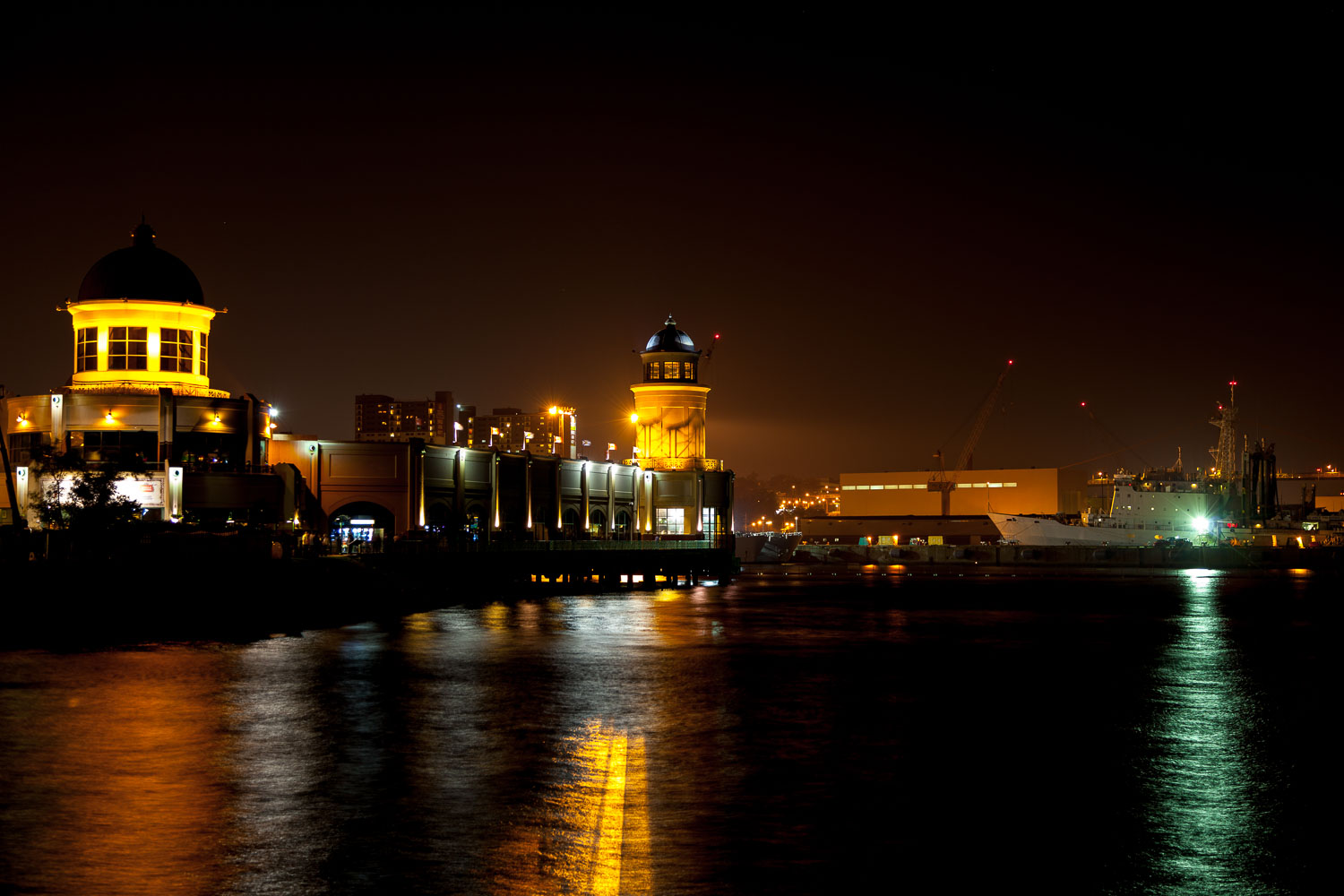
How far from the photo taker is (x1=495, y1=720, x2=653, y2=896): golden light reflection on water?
14.1 metres

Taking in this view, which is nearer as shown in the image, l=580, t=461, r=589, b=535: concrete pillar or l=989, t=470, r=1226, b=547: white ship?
l=580, t=461, r=589, b=535: concrete pillar

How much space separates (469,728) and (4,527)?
142 ft

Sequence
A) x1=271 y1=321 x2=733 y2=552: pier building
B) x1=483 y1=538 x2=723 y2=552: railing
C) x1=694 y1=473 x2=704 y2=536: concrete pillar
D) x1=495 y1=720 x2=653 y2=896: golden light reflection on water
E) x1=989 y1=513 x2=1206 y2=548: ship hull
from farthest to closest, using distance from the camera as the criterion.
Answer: x1=989 y1=513 x2=1206 y2=548: ship hull
x1=694 y1=473 x2=704 y2=536: concrete pillar
x1=483 y1=538 x2=723 y2=552: railing
x1=271 y1=321 x2=733 y2=552: pier building
x1=495 y1=720 x2=653 y2=896: golden light reflection on water

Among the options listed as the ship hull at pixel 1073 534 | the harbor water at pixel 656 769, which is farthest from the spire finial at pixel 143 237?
the ship hull at pixel 1073 534

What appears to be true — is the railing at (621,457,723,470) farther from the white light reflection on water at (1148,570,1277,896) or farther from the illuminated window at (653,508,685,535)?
the white light reflection on water at (1148,570,1277,896)

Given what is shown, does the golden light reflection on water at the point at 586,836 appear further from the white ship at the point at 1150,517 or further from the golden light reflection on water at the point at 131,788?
the white ship at the point at 1150,517

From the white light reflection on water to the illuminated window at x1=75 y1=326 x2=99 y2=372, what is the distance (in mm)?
57547

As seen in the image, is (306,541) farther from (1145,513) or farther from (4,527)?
Answer: (1145,513)

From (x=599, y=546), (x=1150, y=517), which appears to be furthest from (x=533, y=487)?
(x=1150, y=517)

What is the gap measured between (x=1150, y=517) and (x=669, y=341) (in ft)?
276

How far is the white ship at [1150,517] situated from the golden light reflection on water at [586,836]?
16176cm

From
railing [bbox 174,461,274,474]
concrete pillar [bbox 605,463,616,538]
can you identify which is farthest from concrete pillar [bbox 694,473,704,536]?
railing [bbox 174,461,274,474]

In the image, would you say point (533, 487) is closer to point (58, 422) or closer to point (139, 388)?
point (139, 388)

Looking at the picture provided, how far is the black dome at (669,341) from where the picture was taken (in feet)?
409
